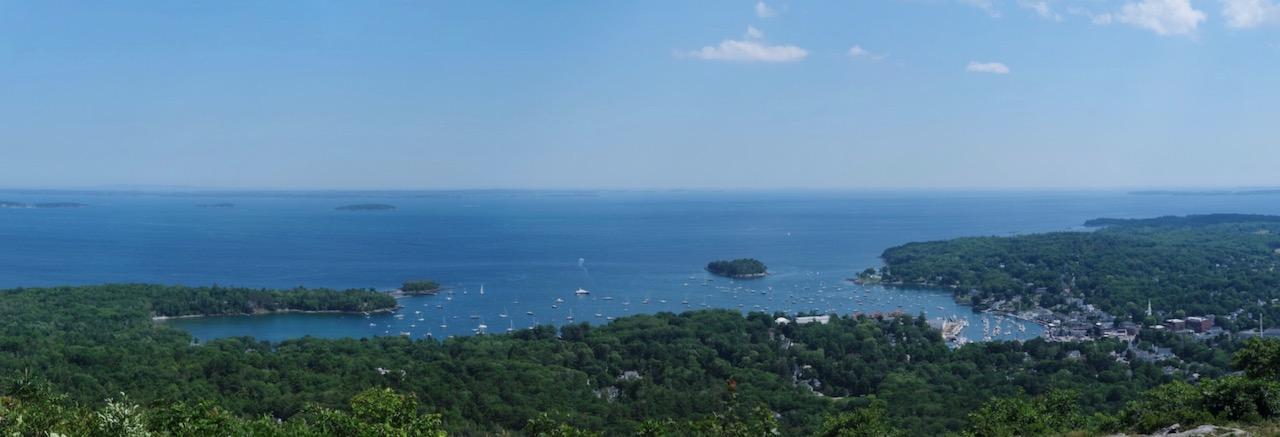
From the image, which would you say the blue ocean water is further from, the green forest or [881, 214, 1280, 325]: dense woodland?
the green forest

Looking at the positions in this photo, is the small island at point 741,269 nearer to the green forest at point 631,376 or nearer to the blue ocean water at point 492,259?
the blue ocean water at point 492,259

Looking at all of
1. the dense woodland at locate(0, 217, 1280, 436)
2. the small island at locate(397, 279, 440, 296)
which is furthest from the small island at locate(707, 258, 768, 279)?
the dense woodland at locate(0, 217, 1280, 436)

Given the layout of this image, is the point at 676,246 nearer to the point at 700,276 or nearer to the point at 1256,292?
the point at 700,276

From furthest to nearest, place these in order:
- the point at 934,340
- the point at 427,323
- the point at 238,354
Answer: the point at 427,323, the point at 934,340, the point at 238,354

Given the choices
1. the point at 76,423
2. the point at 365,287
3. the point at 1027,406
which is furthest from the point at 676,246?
the point at 76,423

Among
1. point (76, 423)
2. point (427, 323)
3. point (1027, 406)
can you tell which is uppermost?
point (76, 423)

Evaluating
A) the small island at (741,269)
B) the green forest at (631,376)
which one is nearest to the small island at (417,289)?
the green forest at (631,376)

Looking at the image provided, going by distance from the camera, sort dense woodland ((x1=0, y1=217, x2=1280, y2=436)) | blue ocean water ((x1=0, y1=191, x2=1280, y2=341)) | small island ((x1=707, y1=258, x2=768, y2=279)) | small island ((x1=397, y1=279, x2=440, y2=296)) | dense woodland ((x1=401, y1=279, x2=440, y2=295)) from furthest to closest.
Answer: small island ((x1=707, y1=258, x2=768, y2=279)) → dense woodland ((x1=401, y1=279, x2=440, y2=295)) → small island ((x1=397, y1=279, x2=440, y2=296)) → blue ocean water ((x1=0, y1=191, x2=1280, y2=341)) → dense woodland ((x1=0, y1=217, x2=1280, y2=436))
